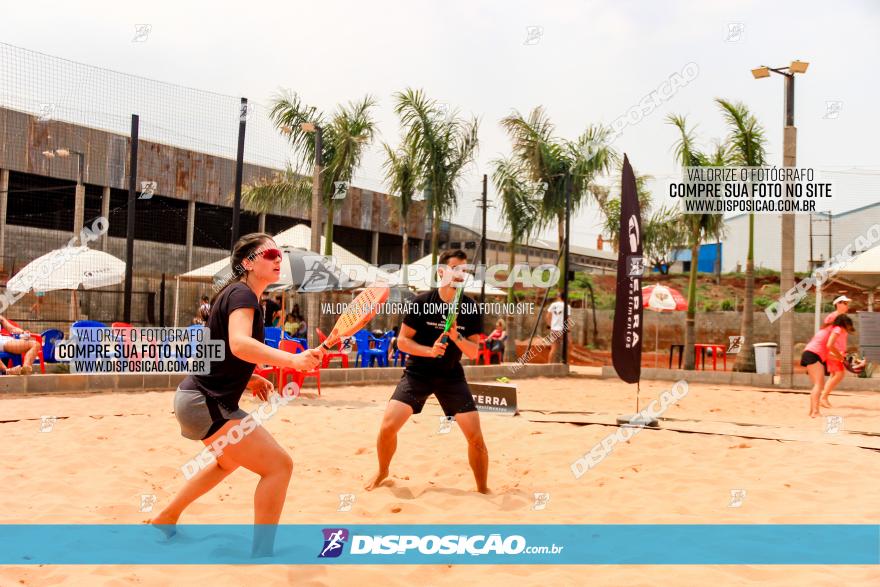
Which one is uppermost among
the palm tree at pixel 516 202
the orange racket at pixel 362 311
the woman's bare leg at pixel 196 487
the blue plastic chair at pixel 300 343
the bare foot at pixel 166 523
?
the palm tree at pixel 516 202

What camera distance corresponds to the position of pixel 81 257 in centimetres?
1418

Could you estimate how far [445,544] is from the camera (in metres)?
3.82

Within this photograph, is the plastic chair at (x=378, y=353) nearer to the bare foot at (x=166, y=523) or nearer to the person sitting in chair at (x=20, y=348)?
the person sitting in chair at (x=20, y=348)

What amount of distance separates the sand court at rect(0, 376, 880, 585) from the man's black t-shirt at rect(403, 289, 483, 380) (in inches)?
33.0

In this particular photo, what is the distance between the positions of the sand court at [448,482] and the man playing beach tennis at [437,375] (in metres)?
0.28

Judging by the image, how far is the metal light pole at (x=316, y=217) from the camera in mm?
13617

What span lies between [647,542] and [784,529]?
89 centimetres

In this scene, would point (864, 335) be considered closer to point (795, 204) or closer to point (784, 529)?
point (795, 204)

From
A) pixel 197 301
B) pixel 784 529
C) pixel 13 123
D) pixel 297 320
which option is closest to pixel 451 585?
pixel 784 529

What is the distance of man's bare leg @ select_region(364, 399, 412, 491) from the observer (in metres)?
4.93

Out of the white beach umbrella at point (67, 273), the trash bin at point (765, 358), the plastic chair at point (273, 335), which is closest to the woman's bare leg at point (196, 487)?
the plastic chair at point (273, 335)

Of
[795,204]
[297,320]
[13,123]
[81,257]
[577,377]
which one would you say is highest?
[13,123]

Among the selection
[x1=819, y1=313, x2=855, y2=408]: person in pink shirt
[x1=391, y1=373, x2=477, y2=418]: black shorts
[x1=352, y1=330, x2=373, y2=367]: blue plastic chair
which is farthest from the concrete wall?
[x1=391, y1=373, x2=477, y2=418]: black shorts

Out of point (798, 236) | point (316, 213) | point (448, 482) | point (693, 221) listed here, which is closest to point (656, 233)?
point (798, 236)
